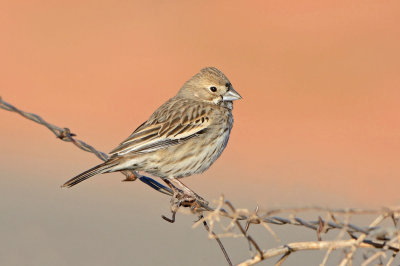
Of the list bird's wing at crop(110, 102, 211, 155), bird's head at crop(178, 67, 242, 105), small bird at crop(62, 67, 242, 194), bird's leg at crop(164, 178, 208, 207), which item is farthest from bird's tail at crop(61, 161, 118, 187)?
bird's head at crop(178, 67, 242, 105)

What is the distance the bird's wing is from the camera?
6480 mm

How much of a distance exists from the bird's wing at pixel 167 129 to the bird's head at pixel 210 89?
453 millimetres

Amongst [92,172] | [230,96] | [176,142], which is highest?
[230,96]

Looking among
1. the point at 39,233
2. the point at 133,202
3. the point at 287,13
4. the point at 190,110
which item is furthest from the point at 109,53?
the point at 190,110

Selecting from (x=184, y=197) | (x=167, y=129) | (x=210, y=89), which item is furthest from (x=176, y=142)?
(x=210, y=89)

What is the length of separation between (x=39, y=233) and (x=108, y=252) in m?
1.09

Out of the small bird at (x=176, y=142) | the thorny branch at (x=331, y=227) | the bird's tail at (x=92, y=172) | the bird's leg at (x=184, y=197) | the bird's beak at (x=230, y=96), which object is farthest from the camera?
the bird's beak at (x=230, y=96)

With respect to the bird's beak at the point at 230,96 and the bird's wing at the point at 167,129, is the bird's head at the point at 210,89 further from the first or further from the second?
the bird's wing at the point at 167,129

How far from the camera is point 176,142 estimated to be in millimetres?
6812

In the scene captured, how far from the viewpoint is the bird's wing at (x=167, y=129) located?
648 cm

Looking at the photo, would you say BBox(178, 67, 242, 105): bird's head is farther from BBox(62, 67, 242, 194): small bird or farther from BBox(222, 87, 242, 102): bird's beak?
BBox(62, 67, 242, 194): small bird

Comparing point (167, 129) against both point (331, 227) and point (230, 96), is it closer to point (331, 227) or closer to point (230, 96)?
point (230, 96)

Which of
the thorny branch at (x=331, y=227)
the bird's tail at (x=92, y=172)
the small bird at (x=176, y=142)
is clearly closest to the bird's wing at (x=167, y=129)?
the small bird at (x=176, y=142)

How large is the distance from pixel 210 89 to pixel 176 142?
118 centimetres
